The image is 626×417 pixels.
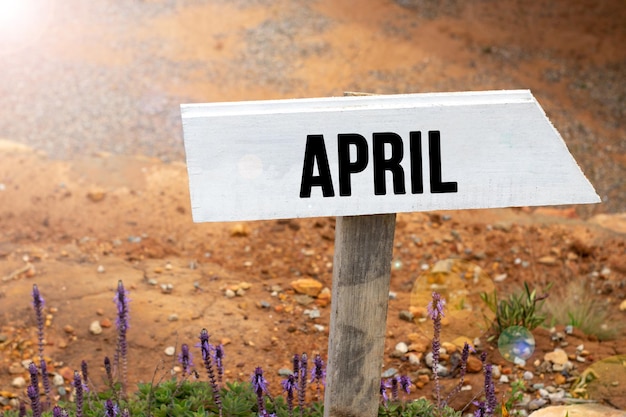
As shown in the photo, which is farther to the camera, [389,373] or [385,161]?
[389,373]

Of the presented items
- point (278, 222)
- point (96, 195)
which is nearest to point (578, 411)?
point (278, 222)

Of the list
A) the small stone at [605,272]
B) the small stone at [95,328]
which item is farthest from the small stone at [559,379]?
the small stone at [95,328]

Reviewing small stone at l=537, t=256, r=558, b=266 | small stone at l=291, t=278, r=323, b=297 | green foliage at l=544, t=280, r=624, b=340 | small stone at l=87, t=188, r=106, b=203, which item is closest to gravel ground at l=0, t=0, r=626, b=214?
small stone at l=87, t=188, r=106, b=203

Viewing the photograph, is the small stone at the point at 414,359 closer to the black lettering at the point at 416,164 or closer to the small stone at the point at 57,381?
the small stone at the point at 57,381

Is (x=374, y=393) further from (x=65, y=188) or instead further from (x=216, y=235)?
(x=65, y=188)

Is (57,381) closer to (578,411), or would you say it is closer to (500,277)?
(578,411)

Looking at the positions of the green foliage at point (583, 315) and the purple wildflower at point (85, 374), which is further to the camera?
the green foliage at point (583, 315)
